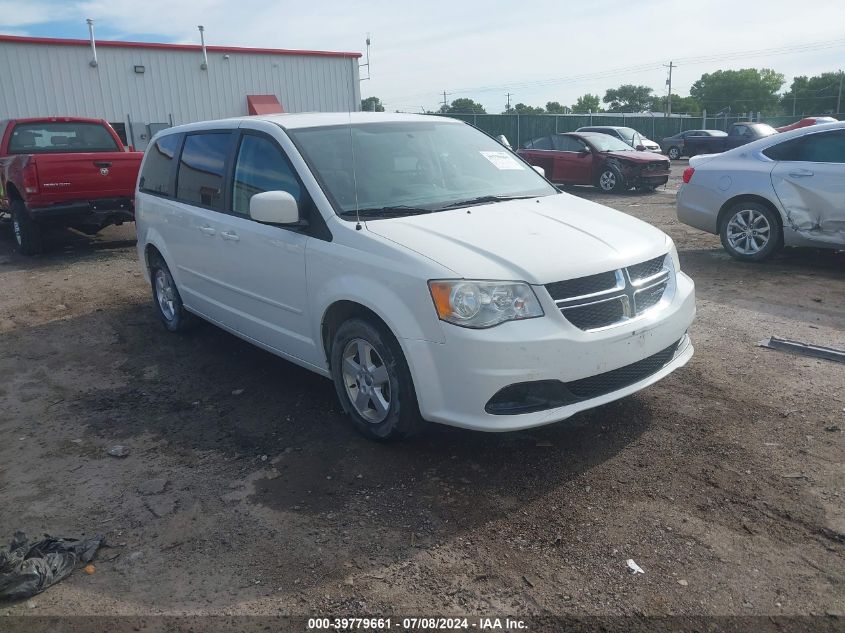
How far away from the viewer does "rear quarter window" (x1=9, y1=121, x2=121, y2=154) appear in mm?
11375

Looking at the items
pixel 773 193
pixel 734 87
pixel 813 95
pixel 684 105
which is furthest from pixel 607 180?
pixel 734 87

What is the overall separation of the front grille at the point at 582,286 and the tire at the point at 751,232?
17.4ft

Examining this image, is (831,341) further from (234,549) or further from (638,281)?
(234,549)

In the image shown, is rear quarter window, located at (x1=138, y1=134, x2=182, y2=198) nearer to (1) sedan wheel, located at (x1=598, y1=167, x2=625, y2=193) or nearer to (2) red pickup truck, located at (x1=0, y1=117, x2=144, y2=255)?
(2) red pickup truck, located at (x1=0, y1=117, x2=144, y2=255)

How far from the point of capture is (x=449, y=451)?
398 cm

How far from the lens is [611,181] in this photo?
16.9 m

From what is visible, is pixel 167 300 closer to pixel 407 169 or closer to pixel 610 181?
pixel 407 169

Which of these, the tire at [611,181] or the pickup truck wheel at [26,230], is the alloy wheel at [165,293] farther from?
the tire at [611,181]

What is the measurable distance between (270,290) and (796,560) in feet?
10.7

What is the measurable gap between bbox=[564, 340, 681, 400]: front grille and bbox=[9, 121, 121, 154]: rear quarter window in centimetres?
1024

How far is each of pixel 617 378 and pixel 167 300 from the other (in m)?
4.33

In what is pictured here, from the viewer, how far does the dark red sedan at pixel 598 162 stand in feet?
54.3

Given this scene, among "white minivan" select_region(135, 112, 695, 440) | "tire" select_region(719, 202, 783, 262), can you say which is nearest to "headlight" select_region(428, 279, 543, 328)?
"white minivan" select_region(135, 112, 695, 440)

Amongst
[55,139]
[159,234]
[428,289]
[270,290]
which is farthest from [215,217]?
[55,139]
